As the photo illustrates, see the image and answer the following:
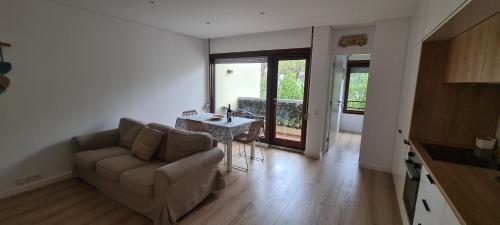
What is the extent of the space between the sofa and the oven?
198 centimetres

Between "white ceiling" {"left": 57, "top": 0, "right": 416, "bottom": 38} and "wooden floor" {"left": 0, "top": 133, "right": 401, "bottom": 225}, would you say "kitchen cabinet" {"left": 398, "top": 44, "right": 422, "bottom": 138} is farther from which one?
"wooden floor" {"left": 0, "top": 133, "right": 401, "bottom": 225}

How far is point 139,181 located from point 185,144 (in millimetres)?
646

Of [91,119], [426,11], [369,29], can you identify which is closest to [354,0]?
[426,11]

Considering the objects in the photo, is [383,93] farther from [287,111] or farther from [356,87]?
[356,87]

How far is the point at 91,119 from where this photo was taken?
3355mm

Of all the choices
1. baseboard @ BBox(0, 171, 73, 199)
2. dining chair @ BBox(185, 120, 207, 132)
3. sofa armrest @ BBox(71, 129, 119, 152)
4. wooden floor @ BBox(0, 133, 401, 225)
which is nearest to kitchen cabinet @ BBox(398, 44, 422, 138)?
wooden floor @ BBox(0, 133, 401, 225)

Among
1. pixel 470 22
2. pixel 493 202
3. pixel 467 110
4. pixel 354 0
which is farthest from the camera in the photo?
pixel 354 0

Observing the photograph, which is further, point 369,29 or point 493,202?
point 369,29

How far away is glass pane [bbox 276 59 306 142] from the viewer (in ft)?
14.8

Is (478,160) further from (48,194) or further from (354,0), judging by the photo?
(48,194)

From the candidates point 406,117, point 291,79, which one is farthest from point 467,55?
point 291,79

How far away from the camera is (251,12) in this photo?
3.19m

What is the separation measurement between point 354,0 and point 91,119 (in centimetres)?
414

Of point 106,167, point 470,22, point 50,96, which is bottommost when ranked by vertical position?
point 106,167
